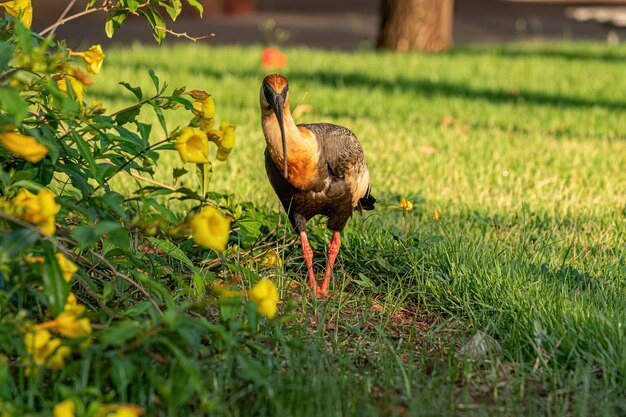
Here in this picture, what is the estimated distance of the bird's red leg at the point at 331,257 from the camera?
369 centimetres

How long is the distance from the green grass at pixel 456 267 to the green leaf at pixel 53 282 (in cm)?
46

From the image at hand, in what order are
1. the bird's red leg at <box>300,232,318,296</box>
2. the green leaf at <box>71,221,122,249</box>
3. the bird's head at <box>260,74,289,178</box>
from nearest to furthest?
the green leaf at <box>71,221,122,249</box>
the bird's head at <box>260,74,289,178</box>
the bird's red leg at <box>300,232,318,296</box>

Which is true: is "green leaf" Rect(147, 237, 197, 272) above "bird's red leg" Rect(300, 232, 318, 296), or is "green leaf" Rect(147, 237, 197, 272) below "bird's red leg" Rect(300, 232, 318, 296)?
above

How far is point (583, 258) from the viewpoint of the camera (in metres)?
4.09

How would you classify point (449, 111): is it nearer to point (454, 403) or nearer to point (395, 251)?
point (395, 251)

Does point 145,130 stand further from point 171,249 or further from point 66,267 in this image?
point 66,267

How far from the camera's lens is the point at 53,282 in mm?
2492

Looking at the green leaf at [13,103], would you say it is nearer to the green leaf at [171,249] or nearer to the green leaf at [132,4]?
the green leaf at [132,4]

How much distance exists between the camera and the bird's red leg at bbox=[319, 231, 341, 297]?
3.69 meters

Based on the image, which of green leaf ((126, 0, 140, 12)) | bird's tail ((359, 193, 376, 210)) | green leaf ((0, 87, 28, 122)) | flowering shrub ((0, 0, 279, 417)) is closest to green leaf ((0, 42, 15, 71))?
flowering shrub ((0, 0, 279, 417))

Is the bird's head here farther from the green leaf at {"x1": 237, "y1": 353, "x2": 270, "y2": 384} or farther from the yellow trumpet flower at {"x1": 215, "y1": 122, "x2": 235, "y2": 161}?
the green leaf at {"x1": 237, "y1": 353, "x2": 270, "y2": 384}

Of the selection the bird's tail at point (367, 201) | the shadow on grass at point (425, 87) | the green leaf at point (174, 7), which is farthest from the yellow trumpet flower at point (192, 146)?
the shadow on grass at point (425, 87)

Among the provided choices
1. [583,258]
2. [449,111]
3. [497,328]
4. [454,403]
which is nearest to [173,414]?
[454,403]

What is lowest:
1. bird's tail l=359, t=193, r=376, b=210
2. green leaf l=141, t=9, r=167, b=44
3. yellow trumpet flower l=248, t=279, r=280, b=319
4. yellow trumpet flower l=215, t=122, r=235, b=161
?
bird's tail l=359, t=193, r=376, b=210
